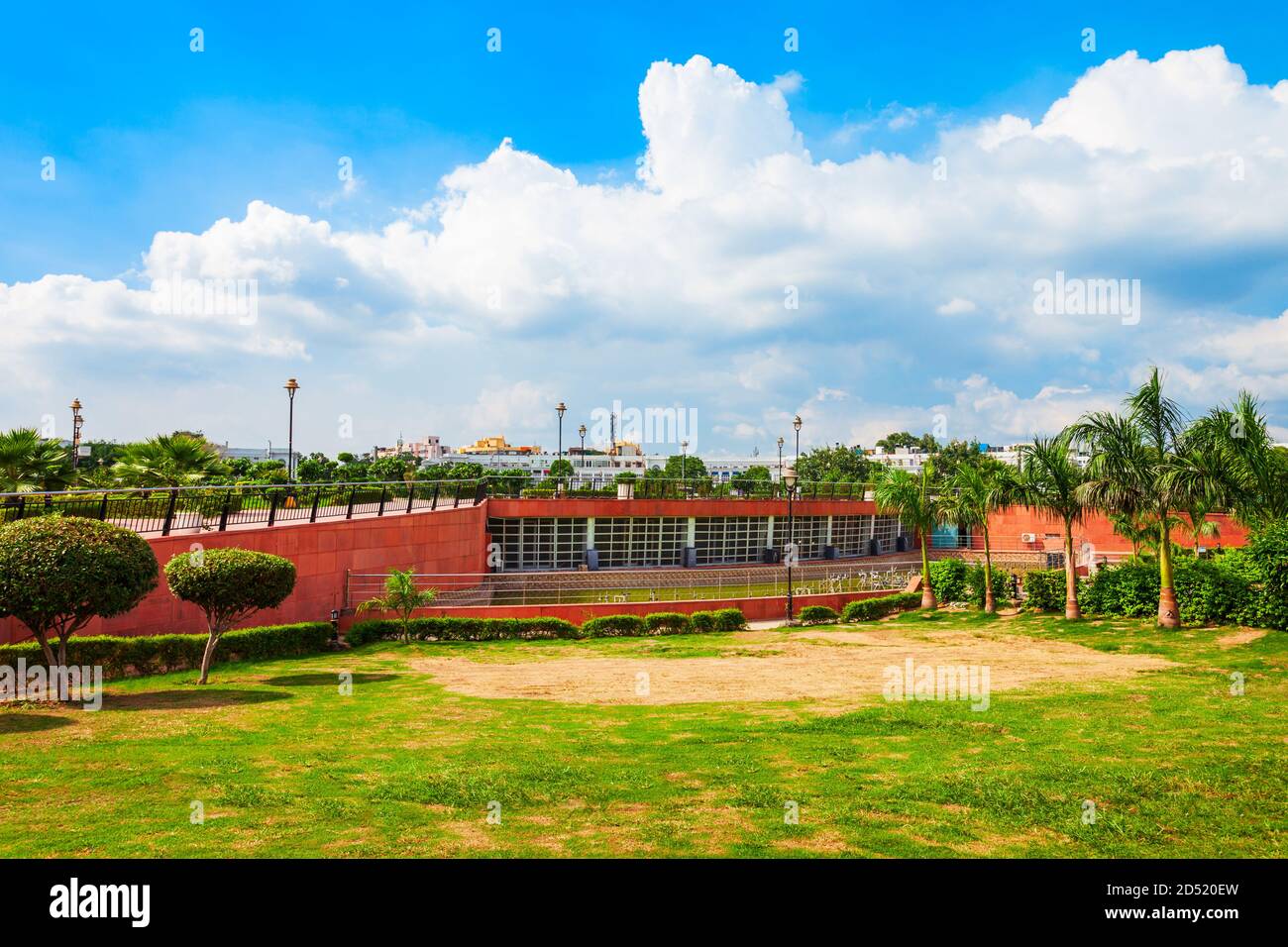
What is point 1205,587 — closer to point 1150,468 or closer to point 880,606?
point 1150,468

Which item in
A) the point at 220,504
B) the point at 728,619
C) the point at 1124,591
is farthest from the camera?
the point at 728,619

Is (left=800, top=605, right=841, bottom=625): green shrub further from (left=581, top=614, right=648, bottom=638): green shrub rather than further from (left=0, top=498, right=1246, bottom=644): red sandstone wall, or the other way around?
(left=581, top=614, right=648, bottom=638): green shrub

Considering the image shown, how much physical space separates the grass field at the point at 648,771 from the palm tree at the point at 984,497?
9651 millimetres

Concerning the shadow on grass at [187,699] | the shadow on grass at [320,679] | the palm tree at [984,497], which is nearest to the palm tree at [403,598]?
the shadow on grass at [320,679]

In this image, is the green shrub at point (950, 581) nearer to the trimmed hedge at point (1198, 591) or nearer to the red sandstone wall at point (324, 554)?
the trimmed hedge at point (1198, 591)

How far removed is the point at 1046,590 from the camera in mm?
25188

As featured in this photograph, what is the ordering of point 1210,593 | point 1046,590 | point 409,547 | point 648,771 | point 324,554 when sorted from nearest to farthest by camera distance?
point 648,771 < point 1210,593 < point 324,554 < point 1046,590 < point 409,547

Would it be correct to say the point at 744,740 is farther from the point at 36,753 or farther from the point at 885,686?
the point at 36,753

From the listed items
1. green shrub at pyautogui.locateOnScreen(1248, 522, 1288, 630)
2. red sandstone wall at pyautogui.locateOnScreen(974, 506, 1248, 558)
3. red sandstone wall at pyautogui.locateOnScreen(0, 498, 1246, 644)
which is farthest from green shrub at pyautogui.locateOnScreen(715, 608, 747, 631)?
red sandstone wall at pyautogui.locateOnScreen(974, 506, 1248, 558)

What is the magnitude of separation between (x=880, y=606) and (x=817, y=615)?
2722 millimetres

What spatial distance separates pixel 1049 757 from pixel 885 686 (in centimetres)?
571

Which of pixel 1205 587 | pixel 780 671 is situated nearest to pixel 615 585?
pixel 780 671
